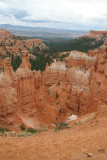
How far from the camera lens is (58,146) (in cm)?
772

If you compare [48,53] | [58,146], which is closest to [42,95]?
[58,146]

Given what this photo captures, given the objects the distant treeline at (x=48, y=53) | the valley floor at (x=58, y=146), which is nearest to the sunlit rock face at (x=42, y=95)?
the valley floor at (x=58, y=146)

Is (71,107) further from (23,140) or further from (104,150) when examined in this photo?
(104,150)

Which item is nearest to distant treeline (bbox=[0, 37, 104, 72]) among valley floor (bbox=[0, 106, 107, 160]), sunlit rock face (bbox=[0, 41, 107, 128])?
sunlit rock face (bbox=[0, 41, 107, 128])

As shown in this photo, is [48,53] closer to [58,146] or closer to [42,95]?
[42,95]

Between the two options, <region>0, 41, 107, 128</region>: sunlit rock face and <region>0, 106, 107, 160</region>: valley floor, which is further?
<region>0, 41, 107, 128</region>: sunlit rock face

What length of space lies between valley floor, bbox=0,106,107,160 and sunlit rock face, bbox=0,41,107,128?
6336mm

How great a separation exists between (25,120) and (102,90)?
870 cm

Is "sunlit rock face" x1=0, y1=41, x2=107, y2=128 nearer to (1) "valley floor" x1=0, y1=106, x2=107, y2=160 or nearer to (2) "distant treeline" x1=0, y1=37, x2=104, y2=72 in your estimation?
(1) "valley floor" x1=0, y1=106, x2=107, y2=160

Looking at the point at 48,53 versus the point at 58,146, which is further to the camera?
the point at 48,53

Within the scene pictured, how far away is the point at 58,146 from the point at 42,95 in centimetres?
1125

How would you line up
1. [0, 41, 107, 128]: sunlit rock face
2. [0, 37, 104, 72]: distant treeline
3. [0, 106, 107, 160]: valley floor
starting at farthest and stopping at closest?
1. [0, 37, 104, 72]: distant treeline
2. [0, 41, 107, 128]: sunlit rock face
3. [0, 106, 107, 160]: valley floor

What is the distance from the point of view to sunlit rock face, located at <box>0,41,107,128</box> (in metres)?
14.4

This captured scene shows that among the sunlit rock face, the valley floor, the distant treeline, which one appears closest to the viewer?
the valley floor
